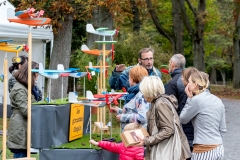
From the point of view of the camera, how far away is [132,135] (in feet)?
17.1

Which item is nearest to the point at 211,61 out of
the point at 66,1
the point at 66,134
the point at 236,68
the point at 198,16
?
the point at 236,68

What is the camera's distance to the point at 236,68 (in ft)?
113

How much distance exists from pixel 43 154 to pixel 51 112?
54cm

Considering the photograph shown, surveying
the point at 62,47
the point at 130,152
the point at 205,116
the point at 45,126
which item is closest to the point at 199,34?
the point at 62,47

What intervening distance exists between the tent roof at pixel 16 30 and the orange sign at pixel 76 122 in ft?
19.7

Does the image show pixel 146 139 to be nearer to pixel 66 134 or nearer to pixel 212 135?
pixel 212 135

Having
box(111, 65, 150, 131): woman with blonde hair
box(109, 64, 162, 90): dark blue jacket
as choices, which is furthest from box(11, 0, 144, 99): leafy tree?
box(111, 65, 150, 131): woman with blonde hair

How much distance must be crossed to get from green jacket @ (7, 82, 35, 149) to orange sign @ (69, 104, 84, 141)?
0.86 m

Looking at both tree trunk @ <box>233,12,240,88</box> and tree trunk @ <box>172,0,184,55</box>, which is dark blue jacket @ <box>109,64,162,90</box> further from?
tree trunk @ <box>233,12,240,88</box>

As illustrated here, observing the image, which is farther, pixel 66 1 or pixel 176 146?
pixel 66 1

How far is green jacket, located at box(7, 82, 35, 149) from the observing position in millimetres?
6230

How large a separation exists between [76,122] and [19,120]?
1.10 m

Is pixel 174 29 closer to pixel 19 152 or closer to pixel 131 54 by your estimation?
pixel 131 54

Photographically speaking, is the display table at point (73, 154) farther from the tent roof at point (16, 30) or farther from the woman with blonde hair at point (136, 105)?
the tent roof at point (16, 30)
